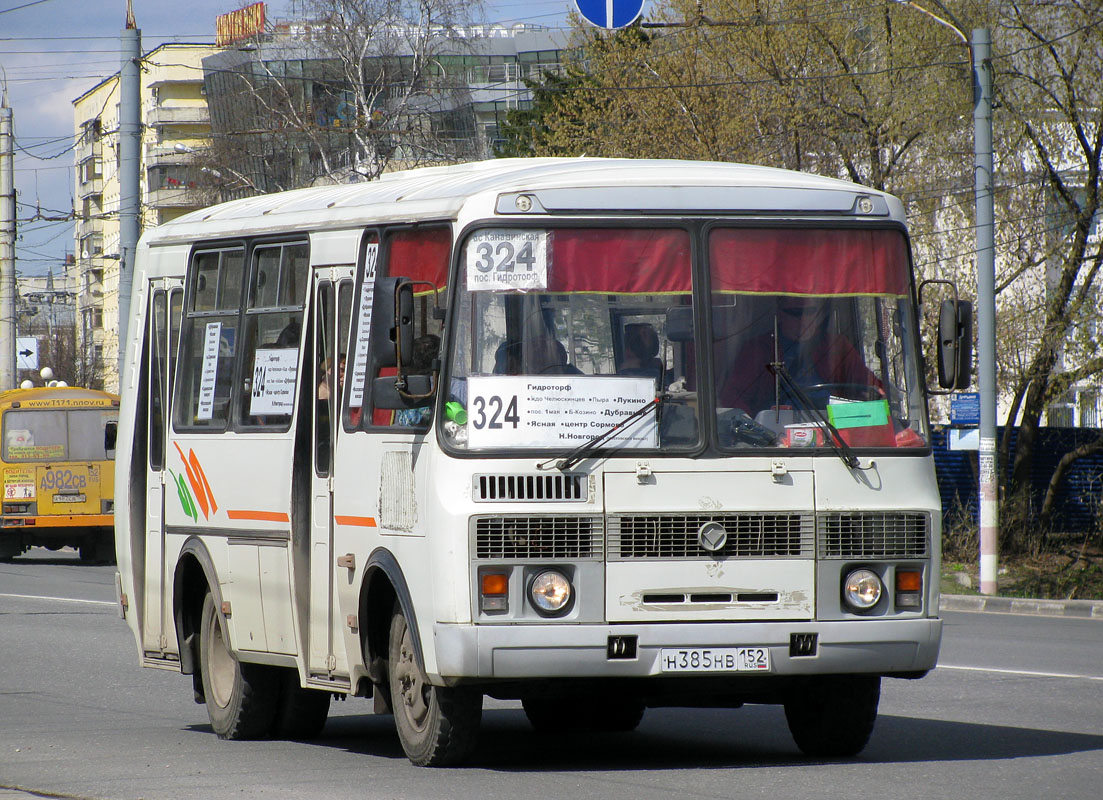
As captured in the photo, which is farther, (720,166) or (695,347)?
(720,166)

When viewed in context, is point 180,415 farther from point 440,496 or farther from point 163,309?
point 440,496

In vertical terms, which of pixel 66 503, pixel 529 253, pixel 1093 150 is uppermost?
pixel 1093 150

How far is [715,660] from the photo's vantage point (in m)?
8.30

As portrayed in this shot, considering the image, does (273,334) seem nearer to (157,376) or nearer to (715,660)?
(157,376)

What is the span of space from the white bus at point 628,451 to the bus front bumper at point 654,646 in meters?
0.01

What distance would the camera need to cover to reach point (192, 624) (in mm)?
11062

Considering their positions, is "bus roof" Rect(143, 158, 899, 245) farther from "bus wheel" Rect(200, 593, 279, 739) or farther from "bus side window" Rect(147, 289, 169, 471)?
"bus wheel" Rect(200, 593, 279, 739)

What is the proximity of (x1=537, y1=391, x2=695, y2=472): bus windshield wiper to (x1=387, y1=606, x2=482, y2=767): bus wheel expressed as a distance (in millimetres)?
1067

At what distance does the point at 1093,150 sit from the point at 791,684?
20.3 metres

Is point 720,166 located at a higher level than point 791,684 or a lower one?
higher

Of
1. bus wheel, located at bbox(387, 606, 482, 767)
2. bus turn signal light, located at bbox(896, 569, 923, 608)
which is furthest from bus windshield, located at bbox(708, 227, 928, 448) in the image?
bus wheel, located at bbox(387, 606, 482, 767)

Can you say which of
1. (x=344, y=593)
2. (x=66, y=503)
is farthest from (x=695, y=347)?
(x=66, y=503)

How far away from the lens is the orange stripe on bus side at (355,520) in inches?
354

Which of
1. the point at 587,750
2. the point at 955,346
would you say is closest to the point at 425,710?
the point at 587,750
